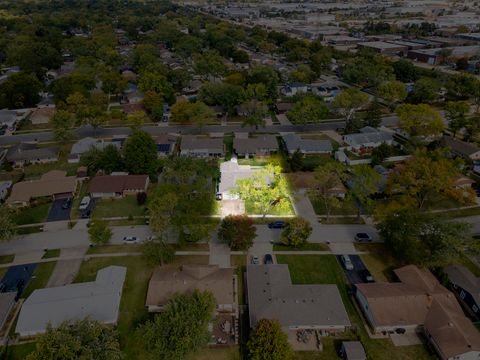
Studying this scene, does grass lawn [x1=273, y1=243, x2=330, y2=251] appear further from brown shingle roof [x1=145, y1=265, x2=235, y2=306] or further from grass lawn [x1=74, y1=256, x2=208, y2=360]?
grass lawn [x1=74, y1=256, x2=208, y2=360]

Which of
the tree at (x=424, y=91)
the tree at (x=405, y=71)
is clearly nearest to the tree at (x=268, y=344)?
the tree at (x=424, y=91)

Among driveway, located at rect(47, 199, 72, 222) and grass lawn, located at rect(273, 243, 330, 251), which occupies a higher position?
grass lawn, located at rect(273, 243, 330, 251)

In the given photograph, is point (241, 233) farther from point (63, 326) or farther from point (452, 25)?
point (452, 25)

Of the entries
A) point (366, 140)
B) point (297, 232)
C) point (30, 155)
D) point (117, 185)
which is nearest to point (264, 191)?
point (297, 232)

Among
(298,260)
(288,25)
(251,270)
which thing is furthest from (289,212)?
(288,25)

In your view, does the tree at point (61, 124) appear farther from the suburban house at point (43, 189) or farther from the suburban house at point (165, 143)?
the suburban house at point (165, 143)

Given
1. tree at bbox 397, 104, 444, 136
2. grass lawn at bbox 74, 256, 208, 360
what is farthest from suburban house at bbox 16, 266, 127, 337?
tree at bbox 397, 104, 444, 136

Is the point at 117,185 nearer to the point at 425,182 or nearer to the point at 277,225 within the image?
the point at 277,225

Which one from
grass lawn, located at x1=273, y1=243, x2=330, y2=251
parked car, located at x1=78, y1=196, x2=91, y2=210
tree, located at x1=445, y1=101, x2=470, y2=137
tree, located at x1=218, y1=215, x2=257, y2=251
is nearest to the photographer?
tree, located at x1=218, y1=215, x2=257, y2=251
